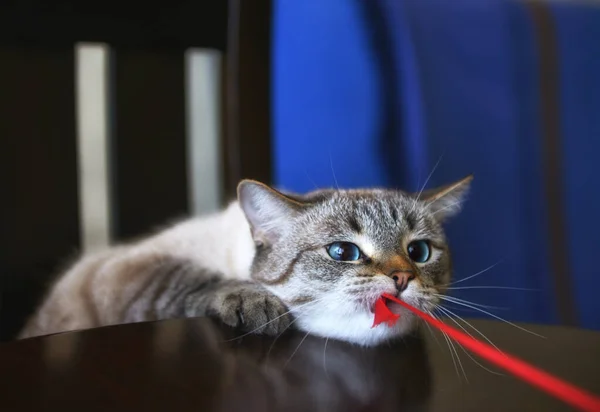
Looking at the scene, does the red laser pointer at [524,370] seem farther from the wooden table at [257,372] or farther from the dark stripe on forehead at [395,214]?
the dark stripe on forehead at [395,214]

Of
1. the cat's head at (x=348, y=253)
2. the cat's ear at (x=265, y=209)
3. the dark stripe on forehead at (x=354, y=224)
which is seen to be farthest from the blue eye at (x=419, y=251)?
the cat's ear at (x=265, y=209)

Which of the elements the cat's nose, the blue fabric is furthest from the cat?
the blue fabric

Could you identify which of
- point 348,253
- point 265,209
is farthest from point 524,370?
point 265,209

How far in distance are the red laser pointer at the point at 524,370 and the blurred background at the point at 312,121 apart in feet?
1.45

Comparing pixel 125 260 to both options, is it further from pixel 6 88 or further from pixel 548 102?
pixel 548 102

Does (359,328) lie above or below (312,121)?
below

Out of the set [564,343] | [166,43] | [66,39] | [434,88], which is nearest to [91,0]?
[66,39]

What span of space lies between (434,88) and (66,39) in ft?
3.92

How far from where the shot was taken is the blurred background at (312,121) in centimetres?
147

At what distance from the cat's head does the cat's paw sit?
0.03m

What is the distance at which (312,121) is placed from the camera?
5.39 feet

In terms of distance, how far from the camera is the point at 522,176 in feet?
5.07

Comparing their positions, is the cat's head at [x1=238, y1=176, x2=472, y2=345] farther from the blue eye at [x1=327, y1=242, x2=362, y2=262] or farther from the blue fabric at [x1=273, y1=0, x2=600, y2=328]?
the blue fabric at [x1=273, y1=0, x2=600, y2=328]

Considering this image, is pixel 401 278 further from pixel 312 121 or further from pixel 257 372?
pixel 312 121
